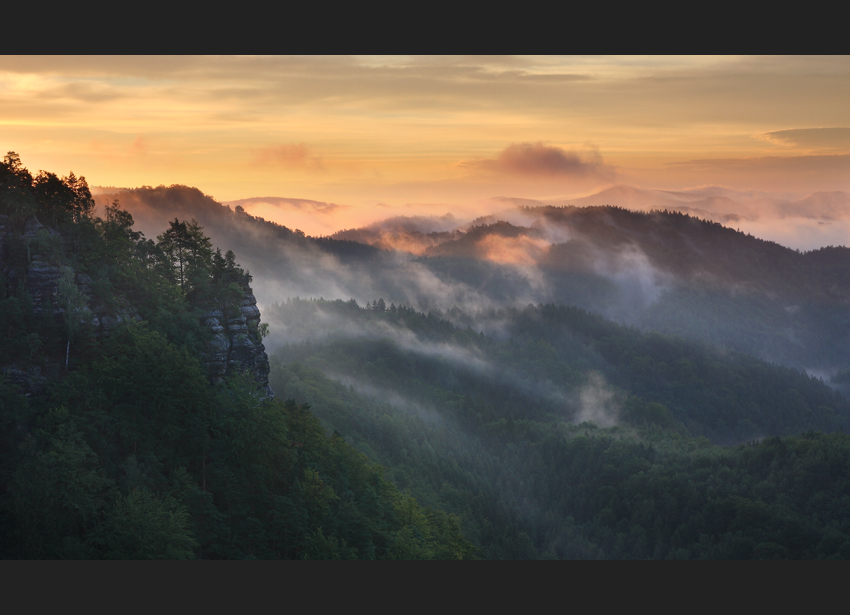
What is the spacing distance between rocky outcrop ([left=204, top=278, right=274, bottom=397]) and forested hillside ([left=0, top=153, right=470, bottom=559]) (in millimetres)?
103

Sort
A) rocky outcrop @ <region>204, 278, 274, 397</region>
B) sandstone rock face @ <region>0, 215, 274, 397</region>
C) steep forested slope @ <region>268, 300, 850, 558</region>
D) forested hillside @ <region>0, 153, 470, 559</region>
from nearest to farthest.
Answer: forested hillside @ <region>0, 153, 470, 559</region>, sandstone rock face @ <region>0, 215, 274, 397</region>, rocky outcrop @ <region>204, 278, 274, 397</region>, steep forested slope @ <region>268, 300, 850, 558</region>

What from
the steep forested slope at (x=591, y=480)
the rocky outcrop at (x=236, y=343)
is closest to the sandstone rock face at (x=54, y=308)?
the rocky outcrop at (x=236, y=343)

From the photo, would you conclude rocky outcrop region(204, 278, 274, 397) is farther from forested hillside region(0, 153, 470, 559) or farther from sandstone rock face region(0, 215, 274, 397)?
forested hillside region(0, 153, 470, 559)

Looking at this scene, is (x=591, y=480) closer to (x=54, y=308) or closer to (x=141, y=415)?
(x=141, y=415)

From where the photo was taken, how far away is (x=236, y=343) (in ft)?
151

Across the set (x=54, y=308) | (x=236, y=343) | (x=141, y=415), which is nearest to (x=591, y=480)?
(x=236, y=343)

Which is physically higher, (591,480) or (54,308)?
(54,308)

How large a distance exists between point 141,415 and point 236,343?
8691mm

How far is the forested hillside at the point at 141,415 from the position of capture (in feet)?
110

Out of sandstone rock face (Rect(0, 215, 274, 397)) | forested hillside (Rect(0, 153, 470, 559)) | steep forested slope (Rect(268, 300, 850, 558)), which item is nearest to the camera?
forested hillside (Rect(0, 153, 470, 559))

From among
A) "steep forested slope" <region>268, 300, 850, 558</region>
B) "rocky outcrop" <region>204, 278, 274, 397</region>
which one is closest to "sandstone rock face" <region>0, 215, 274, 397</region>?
"rocky outcrop" <region>204, 278, 274, 397</region>

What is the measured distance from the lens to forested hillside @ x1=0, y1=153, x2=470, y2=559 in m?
33.4

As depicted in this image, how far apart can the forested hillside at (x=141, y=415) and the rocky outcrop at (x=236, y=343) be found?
0.34ft

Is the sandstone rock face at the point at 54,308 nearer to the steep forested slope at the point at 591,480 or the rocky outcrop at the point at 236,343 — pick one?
the rocky outcrop at the point at 236,343
